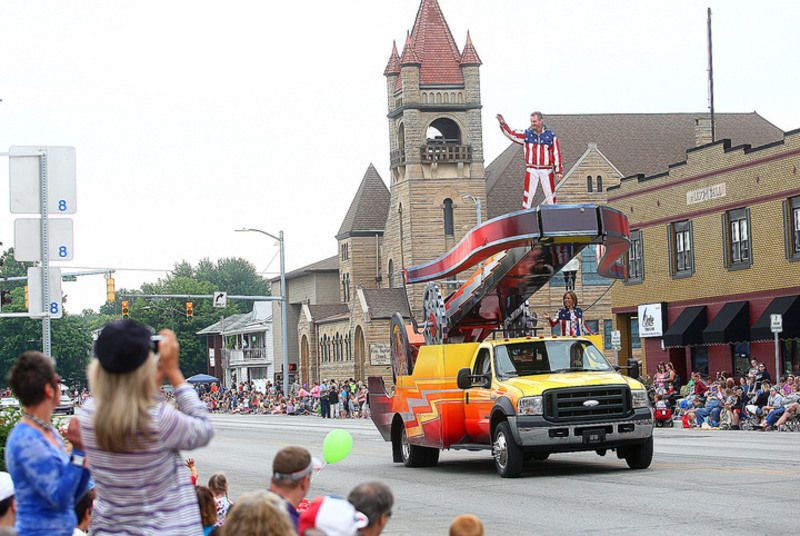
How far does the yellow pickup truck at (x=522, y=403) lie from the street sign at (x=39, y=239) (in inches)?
259

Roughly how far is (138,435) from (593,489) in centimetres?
1098

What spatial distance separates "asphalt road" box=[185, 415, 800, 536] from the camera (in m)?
12.3

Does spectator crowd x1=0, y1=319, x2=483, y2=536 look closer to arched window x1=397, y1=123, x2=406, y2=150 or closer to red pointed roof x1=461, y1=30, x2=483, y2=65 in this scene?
arched window x1=397, y1=123, x2=406, y2=150

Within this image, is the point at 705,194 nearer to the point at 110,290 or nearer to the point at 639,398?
the point at 110,290

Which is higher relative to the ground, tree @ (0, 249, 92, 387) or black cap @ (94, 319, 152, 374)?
tree @ (0, 249, 92, 387)

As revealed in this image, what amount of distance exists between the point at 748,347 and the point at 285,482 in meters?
39.0

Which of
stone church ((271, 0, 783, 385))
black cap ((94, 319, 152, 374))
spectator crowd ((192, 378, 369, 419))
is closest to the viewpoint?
black cap ((94, 319, 152, 374))

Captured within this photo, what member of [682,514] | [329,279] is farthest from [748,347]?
[329,279]

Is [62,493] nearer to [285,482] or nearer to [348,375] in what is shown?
[285,482]

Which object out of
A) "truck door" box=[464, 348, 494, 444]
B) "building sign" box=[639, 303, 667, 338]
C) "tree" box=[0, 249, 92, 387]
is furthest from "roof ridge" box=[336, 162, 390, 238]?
"truck door" box=[464, 348, 494, 444]

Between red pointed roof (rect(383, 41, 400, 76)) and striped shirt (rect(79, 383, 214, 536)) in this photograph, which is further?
Answer: red pointed roof (rect(383, 41, 400, 76))

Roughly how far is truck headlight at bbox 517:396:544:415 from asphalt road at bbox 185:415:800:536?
0.95 meters

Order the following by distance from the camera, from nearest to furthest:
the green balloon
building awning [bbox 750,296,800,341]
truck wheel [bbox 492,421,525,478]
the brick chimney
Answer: the green balloon, truck wheel [bbox 492,421,525,478], building awning [bbox 750,296,800,341], the brick chimney

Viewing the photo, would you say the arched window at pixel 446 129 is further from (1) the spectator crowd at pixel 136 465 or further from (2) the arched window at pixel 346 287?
(1) the spectator crowd at pixel 136 465
